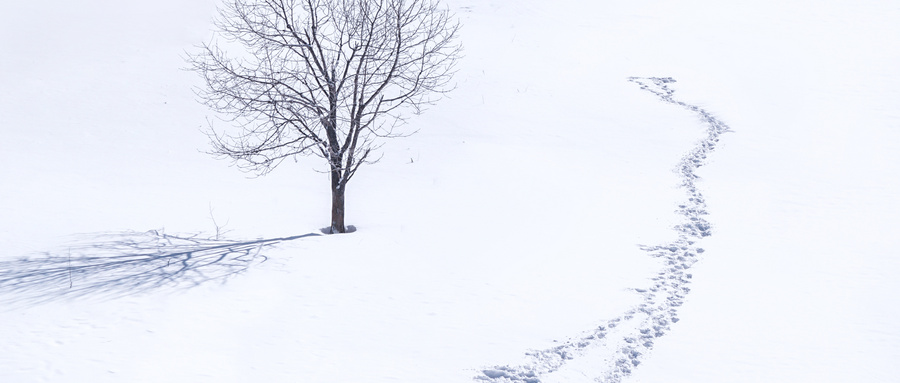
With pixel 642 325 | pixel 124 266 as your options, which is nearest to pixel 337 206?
pixel 124 266

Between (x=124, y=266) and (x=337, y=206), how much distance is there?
3504mm

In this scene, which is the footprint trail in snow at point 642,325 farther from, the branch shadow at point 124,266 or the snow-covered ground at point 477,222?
the branch shadow at point 124,266

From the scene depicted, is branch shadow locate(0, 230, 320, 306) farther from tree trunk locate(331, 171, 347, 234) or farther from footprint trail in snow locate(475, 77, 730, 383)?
footprint trail in snow locate(475, 77, 730, 383)

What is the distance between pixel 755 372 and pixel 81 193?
12225mm

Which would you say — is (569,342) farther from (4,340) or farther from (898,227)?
(898,227)

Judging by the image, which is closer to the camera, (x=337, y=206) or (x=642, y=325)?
(x=642, y=325)

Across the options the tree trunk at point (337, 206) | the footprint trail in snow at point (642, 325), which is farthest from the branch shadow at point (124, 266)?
the footprint trail in snow at point (642, 325)

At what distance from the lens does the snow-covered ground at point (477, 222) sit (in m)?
8.26

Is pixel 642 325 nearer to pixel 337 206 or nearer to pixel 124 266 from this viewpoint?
pixel 337 206

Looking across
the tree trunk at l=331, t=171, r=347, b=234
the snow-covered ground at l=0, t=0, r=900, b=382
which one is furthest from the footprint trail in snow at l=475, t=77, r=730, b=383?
the tree trunk at l=331, t=171, r=347, b=234

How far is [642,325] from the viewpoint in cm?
918

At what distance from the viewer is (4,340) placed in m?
7.62

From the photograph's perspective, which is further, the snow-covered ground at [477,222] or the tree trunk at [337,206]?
the tree trunk at [337,206]

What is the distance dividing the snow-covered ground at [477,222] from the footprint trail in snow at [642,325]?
0.20 feet
